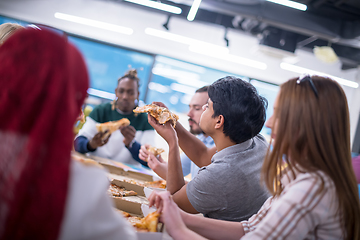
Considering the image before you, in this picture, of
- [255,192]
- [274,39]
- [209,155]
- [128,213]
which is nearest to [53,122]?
[128,213]

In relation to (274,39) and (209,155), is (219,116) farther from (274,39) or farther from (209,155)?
(274,39)

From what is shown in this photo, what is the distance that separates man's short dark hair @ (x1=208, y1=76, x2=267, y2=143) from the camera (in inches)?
62.3

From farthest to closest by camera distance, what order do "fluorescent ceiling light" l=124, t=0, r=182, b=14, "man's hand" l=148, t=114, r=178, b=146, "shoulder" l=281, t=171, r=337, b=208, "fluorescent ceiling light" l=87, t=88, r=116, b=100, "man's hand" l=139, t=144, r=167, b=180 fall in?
"fluorescent ceiling light" l=87, t=88, r=116, b=100 < "fluorescent ceiling light" l=124, t=0, r=182, b=14 < "man's hand" l=139, t=144, r=167, b=180 < "man's hand" l=148, t=114, r=178, b=146 < "shoulder" l=281, t=171, r=337, b=208

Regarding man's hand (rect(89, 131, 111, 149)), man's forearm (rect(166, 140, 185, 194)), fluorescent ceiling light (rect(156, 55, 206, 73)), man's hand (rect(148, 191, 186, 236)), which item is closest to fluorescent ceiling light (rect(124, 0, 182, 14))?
man's hand (rect(89, 131, 111, 149))

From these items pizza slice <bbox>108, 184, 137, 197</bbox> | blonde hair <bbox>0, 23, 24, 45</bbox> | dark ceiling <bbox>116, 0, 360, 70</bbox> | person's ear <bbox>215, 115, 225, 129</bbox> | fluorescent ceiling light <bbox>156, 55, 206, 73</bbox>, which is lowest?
pizza slice <bbox>108, 184, 137, 197</bbox>

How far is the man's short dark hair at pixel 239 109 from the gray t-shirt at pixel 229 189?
0.62 feet

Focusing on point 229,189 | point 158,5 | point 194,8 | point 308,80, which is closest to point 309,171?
point 308,80

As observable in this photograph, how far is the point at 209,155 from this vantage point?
2.10 meters

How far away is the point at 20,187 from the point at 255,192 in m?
1.17

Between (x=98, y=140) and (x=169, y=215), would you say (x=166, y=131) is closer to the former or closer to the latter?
(x=169, y=215)

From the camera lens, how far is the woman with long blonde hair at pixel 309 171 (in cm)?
84

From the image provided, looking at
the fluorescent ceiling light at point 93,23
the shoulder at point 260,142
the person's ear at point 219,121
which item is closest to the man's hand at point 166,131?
the person's ear at point 219,121

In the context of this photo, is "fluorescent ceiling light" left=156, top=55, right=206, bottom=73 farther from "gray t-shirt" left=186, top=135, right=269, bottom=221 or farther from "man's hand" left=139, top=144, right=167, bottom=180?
"gray t-shirt" left=186, top=135, right=269, bottom=221

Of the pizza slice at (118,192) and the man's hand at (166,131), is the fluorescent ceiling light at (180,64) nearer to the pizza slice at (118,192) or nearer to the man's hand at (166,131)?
the man's hand at (166,131)
